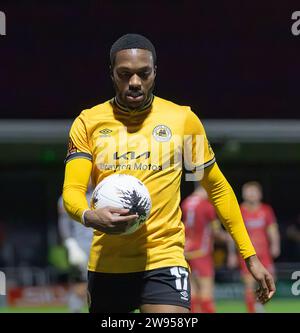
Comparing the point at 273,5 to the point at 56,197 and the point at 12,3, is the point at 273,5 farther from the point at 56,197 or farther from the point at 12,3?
the point at 56,197

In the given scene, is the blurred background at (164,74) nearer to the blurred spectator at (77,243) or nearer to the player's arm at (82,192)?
the blurred spectator at (77,243)

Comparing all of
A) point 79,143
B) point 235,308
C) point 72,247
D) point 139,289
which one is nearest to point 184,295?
point 139,289

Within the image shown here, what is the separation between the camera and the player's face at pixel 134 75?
5.07 m

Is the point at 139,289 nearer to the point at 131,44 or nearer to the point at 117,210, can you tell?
the point at 117,210

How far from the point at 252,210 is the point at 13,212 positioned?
702 cm

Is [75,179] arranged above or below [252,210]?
below

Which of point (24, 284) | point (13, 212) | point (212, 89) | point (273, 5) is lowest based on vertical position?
point (24, 284)

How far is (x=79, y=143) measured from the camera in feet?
17.2

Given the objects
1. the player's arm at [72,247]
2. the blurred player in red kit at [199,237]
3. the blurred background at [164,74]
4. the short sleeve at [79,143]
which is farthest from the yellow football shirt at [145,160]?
the blurred background at [164,74]

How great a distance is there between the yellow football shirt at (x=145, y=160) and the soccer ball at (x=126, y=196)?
16cm

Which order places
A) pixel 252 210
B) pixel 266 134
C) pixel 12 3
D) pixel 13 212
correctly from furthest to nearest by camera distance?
pixel 13 212, pixel 266 134, pixel 12 3, pixel 252 210

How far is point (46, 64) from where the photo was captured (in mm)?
17094

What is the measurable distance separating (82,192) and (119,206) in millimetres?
357
